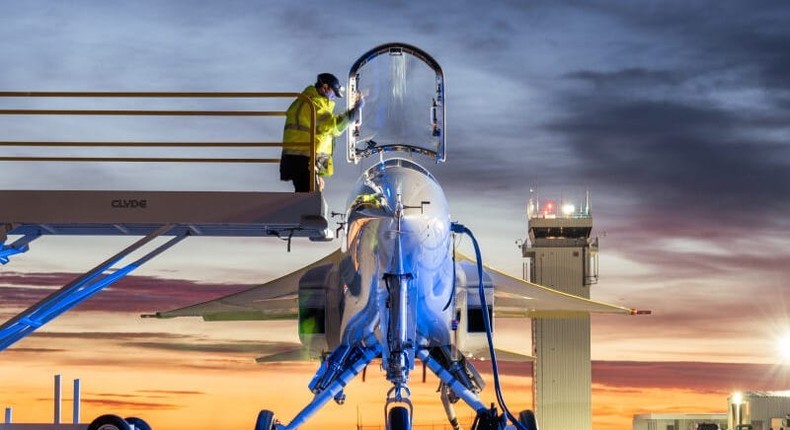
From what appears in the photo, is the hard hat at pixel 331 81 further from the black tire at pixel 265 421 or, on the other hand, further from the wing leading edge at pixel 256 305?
the wing leading edge at pixel 256 305

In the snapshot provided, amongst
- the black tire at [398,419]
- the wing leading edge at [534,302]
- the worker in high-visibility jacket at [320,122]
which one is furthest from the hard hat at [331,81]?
the wing leading edge at [534,302]

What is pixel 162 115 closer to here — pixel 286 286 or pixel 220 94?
pixel 220 94

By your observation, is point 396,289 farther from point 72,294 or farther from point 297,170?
point 72,294

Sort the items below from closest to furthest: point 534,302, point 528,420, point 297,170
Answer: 1. point 297,170
2. point 528,420
3. point 534,302

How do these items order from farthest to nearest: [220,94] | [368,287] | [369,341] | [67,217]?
[369,341] < [368,287] < [220,94] < [67,217]

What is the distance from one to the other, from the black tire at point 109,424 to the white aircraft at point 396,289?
2938mm

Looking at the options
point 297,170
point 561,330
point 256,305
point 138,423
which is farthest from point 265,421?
point 561,330

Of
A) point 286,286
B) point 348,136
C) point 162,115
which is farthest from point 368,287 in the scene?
point 286,286

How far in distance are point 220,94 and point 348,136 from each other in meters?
2.50

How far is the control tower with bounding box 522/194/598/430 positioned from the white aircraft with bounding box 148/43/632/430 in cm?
2645

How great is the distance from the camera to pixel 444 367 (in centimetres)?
1756

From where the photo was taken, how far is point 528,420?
17.4 metres

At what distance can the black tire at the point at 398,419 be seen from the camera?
15.4 meters

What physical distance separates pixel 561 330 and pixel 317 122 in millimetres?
31362
